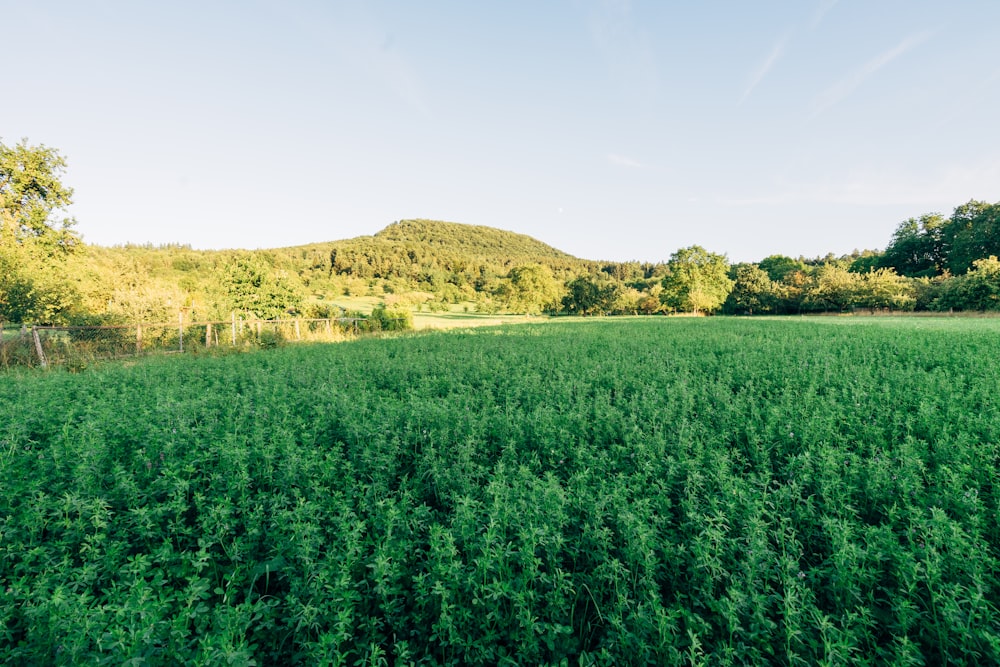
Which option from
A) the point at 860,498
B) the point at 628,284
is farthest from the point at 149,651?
the point at 628,284

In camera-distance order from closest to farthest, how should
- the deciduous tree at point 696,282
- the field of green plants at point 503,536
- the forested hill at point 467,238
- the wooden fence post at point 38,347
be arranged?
the field of green plants at point 503,536 → the wooden fence post at point 38,347 → the deciduous tree at point 696,282 → the forested hill at point 467,238

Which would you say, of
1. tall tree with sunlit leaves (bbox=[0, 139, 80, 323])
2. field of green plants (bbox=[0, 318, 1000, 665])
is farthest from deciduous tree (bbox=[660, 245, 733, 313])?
tall tree with sunlit leaves (bbox=[0, 139, 80, 323])

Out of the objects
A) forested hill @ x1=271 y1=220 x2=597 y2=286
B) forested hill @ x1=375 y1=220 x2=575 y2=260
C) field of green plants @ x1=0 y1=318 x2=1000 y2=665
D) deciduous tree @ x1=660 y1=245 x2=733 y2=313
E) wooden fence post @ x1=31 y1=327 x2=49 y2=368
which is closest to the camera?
field of green plants @ x1=0 y1=318 x2=1000 y2=665

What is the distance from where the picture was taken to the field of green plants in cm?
240

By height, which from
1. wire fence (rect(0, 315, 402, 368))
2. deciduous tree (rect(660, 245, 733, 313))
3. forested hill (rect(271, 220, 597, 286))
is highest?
forested hill (rect(271, 220, 597, 286))

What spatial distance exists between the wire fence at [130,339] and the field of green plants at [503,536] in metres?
11.2

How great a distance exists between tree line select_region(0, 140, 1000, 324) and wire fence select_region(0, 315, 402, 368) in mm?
3559

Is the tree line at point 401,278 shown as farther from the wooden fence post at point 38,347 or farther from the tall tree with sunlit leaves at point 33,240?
the wooden fence post at point 38,347

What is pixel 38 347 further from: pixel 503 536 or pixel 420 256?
pixel 420 256

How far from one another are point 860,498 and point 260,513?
5970mm

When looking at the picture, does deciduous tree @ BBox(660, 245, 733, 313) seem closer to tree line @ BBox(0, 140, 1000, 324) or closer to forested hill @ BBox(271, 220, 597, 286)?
tree line @ BBox(0, 140, 1000, 324)

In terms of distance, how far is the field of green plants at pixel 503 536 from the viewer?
2.40 m

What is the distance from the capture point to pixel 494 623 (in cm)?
266

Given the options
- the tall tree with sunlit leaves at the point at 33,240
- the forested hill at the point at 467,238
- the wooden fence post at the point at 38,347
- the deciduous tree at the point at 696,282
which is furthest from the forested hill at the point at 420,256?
the wooden fence post at the point at 38,347
